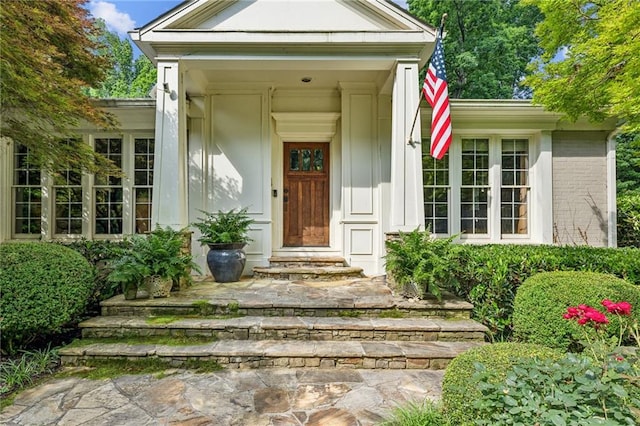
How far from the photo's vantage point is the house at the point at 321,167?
5602 millimetres

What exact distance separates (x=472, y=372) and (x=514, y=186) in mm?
5321

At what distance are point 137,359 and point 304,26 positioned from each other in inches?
190

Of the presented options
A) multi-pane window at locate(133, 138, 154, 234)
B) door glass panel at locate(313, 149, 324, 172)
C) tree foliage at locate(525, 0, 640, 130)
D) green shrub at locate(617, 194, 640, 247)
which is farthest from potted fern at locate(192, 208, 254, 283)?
green shrub at locate(617, 194, 640, 247)

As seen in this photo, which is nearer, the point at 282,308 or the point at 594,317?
the point at 594,317

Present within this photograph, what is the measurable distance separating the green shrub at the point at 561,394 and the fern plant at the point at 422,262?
1.96 metres

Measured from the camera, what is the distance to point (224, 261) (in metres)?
4.82

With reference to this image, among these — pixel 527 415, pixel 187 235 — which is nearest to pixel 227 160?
pixel 187 235

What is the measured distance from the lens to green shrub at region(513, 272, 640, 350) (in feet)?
9.87

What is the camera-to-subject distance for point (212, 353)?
119 inches

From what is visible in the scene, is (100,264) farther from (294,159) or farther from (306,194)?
(294,159)

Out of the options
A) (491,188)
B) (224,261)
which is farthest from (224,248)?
(491,188)

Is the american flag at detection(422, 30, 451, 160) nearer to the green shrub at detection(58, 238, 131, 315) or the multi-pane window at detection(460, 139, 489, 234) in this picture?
the multi-pane window at detection(460, 139, 489, 234)

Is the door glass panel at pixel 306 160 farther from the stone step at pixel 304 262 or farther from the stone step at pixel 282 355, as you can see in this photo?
the stone step at pixel 282 355

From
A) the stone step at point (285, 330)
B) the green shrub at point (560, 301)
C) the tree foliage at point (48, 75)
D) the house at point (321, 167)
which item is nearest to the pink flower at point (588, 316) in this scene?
the green shrub at point (560, 301)
